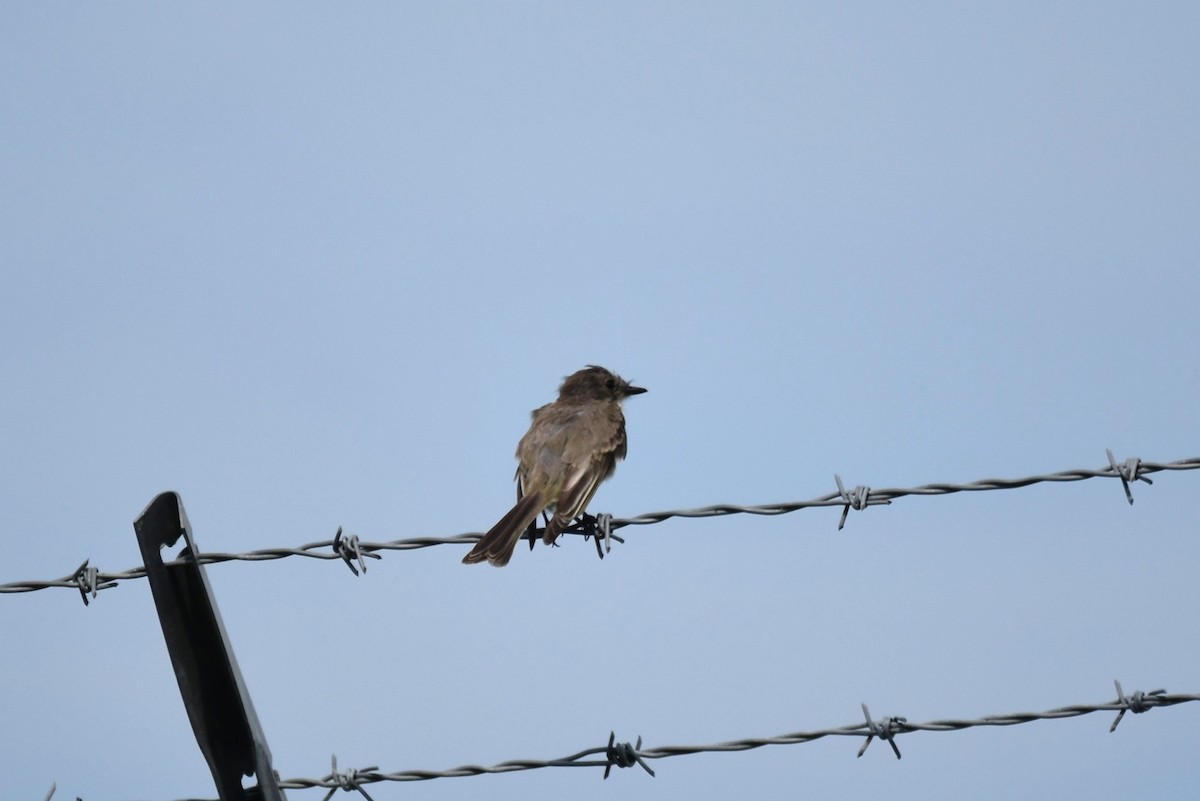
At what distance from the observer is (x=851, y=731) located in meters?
5.64

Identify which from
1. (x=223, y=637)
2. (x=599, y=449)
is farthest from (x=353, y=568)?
(x=599, y=449)

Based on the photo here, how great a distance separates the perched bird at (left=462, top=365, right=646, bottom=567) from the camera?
8.81 metres

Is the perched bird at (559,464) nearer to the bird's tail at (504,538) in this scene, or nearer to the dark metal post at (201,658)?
the bird's tail at (504,538)

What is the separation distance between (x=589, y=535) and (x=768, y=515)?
2796mm

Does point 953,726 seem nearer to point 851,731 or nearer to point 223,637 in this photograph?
point 851,731

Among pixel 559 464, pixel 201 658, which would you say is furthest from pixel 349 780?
pixel 559 464

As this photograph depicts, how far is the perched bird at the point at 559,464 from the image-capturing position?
8812 millimetres

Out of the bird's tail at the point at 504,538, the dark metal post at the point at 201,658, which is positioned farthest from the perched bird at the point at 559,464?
the dark metal post at the point at 201,658

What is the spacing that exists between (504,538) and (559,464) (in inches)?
51.9

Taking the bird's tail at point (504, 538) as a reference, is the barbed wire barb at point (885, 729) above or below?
below

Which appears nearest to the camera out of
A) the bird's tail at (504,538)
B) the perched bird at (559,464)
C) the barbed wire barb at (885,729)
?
the barbed wire barb at (885,729)

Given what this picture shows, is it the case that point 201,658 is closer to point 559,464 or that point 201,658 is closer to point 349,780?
point 349,780

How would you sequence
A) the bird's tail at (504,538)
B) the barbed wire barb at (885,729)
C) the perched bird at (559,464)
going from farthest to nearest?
the perched bird at (559,464), the bird's tail at (504,538), the barbed wire barb at (885,729)

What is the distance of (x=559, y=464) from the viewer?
995 cm
